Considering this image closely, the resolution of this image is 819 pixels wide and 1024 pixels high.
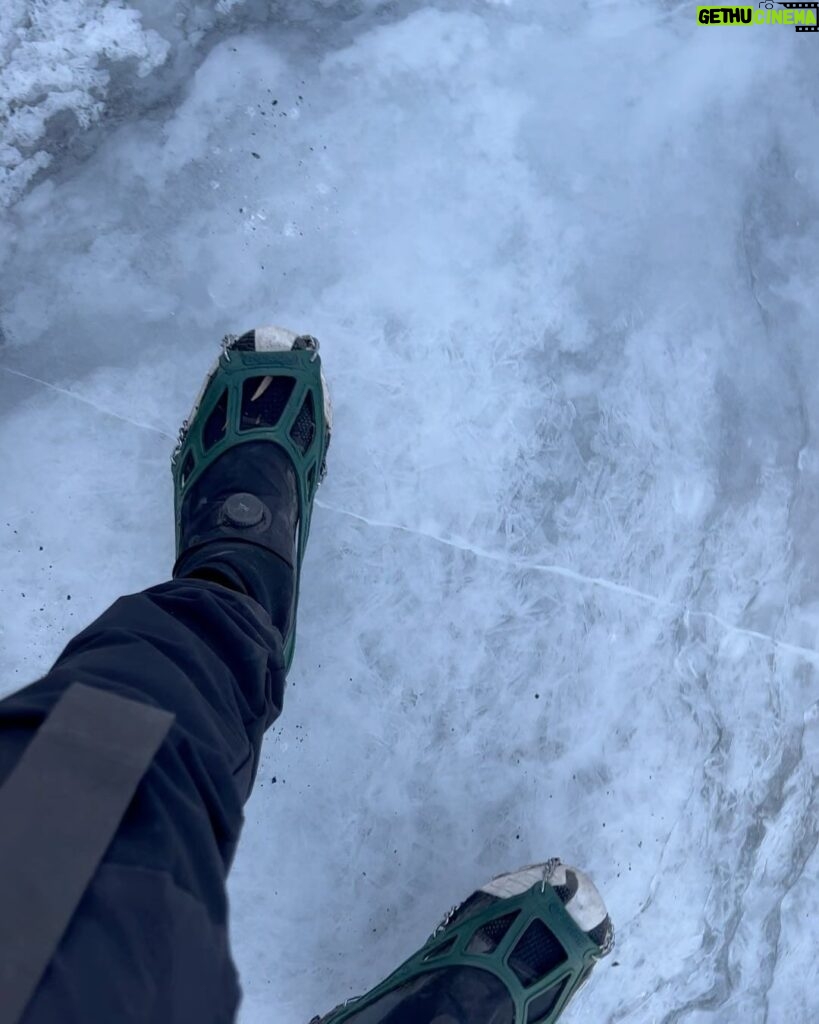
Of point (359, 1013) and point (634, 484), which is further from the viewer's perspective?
point (634, 484)

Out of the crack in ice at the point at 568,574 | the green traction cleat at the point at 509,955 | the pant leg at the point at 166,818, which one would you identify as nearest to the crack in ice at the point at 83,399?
the crack in ice at the point at 568,574

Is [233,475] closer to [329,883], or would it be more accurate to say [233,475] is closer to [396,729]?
[396,729]

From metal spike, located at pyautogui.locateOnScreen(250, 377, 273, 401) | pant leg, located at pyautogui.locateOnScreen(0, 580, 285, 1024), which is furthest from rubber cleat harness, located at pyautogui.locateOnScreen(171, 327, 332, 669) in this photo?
pant leg, located at pyautogui.locateOnScreen(0, 580, 285, 1024)

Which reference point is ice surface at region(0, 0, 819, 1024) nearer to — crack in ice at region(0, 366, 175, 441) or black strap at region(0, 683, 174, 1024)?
→ crack in ice at region(0, 366, 175, 441)

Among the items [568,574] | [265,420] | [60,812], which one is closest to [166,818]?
[60,812]

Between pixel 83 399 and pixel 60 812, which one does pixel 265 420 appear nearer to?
pixel 83 399

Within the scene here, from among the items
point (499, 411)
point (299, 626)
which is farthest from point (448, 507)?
point (299, 626)
